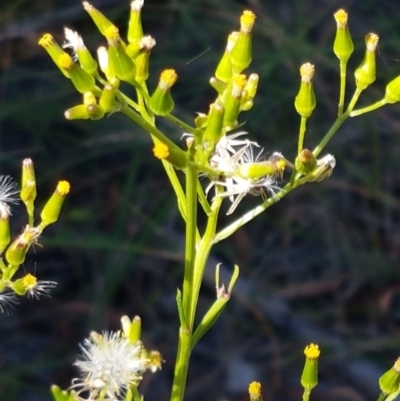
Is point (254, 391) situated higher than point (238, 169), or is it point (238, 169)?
point (238, 169)

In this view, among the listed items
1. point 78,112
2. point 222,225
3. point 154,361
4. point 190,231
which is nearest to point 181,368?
point 154,361

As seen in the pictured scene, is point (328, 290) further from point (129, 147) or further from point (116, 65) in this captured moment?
point (116, 65)

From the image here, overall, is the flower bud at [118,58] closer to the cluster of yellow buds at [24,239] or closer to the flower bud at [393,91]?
the cluster of yellow buds at [24,239]

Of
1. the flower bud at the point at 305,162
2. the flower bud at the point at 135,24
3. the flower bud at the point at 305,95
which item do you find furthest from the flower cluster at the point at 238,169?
the flower bud at the point at 135,24

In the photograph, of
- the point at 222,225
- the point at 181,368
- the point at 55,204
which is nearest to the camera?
the point at 181,368

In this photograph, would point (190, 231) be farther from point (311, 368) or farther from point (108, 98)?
point (311, 368)

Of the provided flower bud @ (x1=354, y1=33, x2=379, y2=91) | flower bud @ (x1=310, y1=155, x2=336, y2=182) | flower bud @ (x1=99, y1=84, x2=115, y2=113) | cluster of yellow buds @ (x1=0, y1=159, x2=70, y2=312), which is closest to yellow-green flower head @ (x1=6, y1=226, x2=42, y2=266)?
cluster of yellow buds @ (x1=0, y1=159, x2=70, y2=312)
